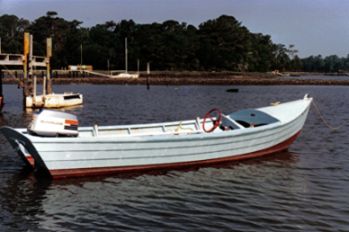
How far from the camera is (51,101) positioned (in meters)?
43.4

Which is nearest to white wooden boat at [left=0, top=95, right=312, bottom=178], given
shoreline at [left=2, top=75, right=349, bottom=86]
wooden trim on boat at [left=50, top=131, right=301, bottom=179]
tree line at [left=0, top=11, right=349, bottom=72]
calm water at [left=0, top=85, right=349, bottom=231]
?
wooden trim on boat at [left=50, top=131, right=301, bottom=179]

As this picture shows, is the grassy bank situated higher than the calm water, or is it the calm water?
the grassy bank

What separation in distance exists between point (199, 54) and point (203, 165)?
12368cm

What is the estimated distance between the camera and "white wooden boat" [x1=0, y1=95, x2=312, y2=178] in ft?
50.1

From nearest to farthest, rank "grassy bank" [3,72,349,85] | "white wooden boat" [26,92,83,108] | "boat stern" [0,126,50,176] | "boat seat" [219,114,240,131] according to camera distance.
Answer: "boat stern" [0,126,50,176] < "boat seat" [219,114,240,131] < "white wooden boat" [26,92,83,108] < "grassy bank" [3,72,349,85]

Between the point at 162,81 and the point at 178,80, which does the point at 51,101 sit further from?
the point at 178,80

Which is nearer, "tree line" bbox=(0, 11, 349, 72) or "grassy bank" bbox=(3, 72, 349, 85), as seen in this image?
"grassy bank" bbox=(3, 72, 349, 85)

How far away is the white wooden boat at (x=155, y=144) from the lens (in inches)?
602

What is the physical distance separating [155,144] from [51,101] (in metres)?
28.4

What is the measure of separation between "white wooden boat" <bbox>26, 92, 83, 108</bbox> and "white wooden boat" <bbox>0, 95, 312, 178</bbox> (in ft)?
78.1

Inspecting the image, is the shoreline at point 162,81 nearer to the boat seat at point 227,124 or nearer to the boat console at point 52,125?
the boat seat at point 227,124

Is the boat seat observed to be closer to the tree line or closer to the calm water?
the calm water

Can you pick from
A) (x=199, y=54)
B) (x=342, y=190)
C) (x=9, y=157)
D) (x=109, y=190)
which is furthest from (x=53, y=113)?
(x=199, y=54)

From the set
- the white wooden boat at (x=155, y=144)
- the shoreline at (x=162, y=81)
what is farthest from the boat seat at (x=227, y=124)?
the shoreline at (x=162, y=81)
